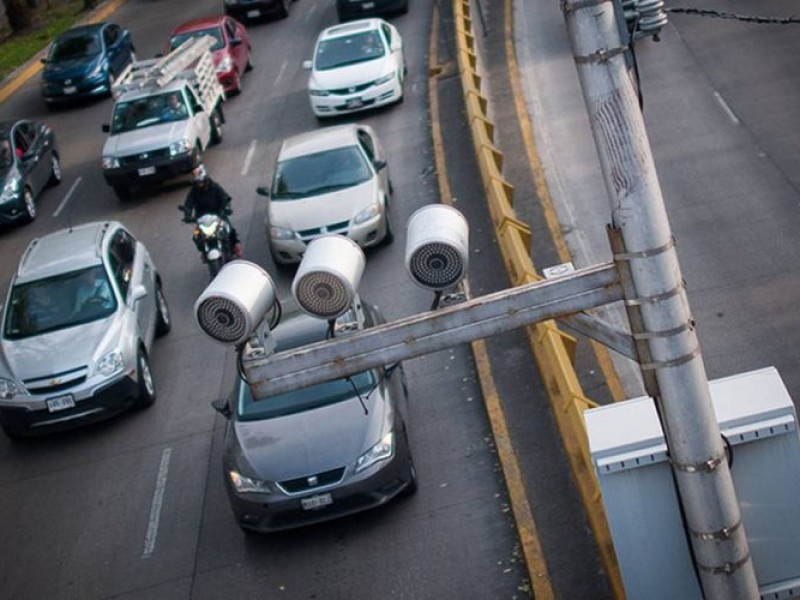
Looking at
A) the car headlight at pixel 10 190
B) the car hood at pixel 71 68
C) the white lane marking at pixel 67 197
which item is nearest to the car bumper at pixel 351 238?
the car headlight at pixel 10 190

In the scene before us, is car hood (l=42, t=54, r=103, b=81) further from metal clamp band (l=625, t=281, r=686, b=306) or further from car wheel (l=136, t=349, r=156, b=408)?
metal clamp band (l=625, t=281, r=686, b=306)

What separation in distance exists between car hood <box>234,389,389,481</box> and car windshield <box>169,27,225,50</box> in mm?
19906

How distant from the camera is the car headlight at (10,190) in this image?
25469 mm

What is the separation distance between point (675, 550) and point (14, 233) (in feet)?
63.8

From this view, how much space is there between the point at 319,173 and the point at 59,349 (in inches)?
214

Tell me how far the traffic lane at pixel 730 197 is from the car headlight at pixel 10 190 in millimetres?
10893

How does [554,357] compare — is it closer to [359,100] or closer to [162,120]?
[162,120]

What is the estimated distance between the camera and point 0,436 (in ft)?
57.6

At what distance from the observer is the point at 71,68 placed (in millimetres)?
34062

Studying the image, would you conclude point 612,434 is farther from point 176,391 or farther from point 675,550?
point 176,391

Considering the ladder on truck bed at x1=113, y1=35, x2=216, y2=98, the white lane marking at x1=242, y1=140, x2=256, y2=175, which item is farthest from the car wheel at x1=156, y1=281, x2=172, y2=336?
the ladder on truck bed at x1=113, y1=35, x2=216, y2=98

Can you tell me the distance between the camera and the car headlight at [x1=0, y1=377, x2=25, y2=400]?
1669 centimetres

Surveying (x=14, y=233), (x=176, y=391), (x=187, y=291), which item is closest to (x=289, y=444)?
(x=176, y=391)

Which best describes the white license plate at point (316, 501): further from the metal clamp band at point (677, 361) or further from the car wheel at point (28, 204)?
the car wheel at point (28, 204)
